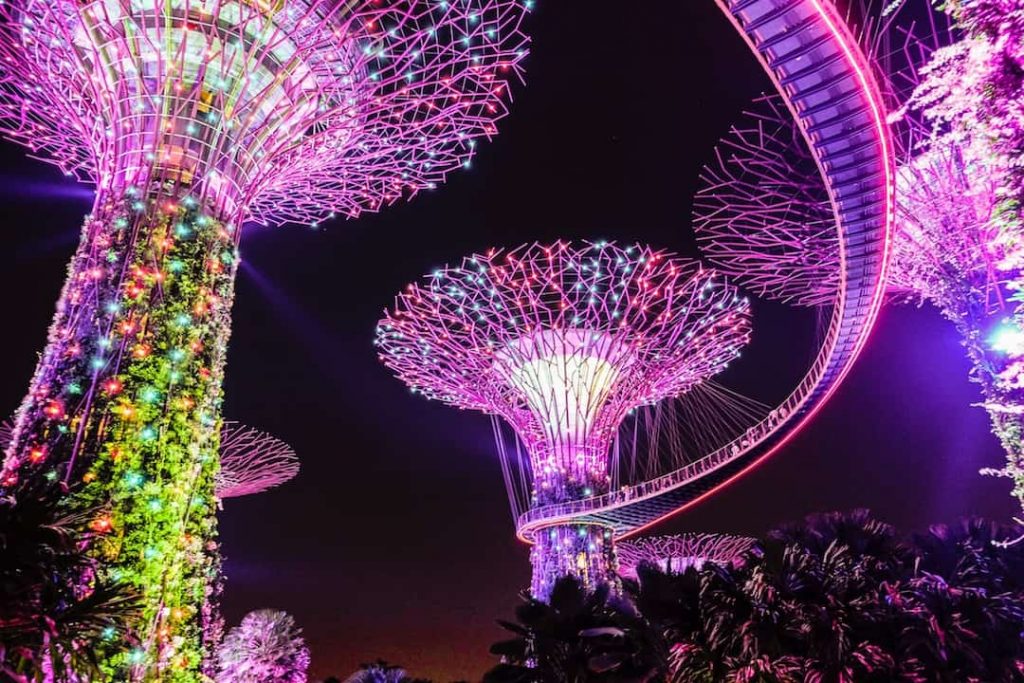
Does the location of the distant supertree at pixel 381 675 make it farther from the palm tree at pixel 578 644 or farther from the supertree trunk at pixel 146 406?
the supertree trunk at pixel 146 406

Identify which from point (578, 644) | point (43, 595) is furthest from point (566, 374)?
point (43, 595)

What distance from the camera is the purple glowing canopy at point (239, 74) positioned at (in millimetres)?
13891

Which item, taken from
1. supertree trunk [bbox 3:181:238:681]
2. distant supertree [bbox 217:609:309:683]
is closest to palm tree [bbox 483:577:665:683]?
supertree trunk [bbox 3:181:238:681]

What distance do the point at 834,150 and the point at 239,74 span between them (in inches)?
469

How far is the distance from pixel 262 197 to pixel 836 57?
1289cm

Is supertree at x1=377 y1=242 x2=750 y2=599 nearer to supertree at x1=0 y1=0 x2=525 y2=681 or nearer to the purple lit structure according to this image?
the purple lit structure

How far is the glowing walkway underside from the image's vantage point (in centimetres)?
1280

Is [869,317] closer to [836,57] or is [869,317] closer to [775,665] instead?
[836,57]

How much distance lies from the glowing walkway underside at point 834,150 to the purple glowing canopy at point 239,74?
204 inches

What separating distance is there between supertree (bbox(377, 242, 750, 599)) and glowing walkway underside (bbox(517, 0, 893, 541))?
2491 mm

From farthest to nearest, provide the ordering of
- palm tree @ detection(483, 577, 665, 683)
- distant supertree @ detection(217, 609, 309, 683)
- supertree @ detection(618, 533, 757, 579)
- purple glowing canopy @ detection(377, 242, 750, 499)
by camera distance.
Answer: supertree @ detection(618, 533, 757, 579) < distant supertree @ detection(217, 609, 309, 683) < purple glowing canopy @ detection(377, 242, 750, 499) < palm tree @ detection(483, 577, 665, 683)

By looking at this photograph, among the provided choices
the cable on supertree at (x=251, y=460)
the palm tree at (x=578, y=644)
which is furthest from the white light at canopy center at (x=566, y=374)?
the palm tree at (x=578, y=644)

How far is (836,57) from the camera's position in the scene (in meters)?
13.4

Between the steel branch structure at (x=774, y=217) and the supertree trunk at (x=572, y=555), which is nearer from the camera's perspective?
the steel branch structure at (x=774, y=217)
